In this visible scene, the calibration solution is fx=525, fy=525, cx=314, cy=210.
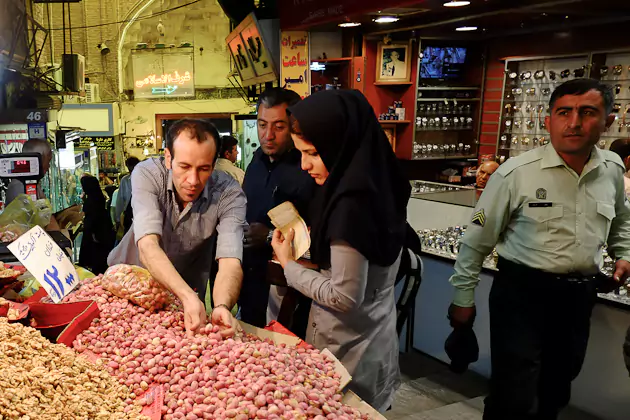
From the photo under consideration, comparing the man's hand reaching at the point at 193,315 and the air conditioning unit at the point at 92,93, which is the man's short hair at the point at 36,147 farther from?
the air conditioning unit at the point at 92,93

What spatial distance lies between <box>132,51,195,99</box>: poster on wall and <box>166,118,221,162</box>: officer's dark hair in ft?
40.1

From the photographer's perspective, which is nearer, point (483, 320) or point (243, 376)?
point (243, 376)

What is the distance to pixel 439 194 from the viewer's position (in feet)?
15.9

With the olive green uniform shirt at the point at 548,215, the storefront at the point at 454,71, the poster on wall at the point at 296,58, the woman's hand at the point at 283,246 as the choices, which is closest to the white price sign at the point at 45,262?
the woman's hand at the point at 283,246

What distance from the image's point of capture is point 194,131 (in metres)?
1.81

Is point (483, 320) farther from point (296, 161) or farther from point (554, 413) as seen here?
point (296, 161)

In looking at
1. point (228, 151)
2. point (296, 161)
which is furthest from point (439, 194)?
point (296, 161)

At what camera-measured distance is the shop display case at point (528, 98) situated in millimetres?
7211

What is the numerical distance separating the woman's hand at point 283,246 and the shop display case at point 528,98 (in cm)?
618

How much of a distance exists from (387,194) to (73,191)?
26.2ft

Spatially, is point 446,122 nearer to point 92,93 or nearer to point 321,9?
point 321,9

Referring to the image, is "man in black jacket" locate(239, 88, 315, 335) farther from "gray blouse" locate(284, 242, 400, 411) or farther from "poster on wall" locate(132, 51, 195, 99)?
"poster on wall" locate(132, 51, 195, 99)

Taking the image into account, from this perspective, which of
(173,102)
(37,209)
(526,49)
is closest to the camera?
(37,209)

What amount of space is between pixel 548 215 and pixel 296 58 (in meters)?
4.88
